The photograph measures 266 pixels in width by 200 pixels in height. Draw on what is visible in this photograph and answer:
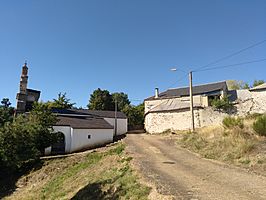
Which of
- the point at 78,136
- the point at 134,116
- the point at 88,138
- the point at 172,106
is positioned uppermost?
the point at 172,106

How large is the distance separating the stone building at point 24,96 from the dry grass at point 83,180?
11829mm

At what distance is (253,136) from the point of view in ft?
46.1

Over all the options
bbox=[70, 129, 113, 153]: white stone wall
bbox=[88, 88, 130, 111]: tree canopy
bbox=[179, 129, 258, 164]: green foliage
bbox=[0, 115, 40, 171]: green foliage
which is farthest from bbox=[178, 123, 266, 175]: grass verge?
bbox=[88, 88, 130, 111]: tree canopy

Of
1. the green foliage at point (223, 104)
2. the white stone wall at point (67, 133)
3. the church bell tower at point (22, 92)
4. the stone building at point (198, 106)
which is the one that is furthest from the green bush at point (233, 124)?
the church bell tower at point (22, 92)

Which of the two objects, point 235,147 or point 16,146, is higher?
point 235,147

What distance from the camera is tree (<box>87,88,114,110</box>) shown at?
5347cm

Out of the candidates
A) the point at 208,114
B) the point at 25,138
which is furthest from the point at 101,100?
the point at 25,138

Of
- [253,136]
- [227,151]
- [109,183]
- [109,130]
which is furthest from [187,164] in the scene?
[109,130]

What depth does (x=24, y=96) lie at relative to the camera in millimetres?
29891

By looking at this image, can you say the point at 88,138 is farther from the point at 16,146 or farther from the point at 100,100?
the point at 100,100

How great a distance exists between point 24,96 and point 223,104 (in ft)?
86.1

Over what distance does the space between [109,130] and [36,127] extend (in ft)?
30.4

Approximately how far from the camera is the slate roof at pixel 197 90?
36109 millimetres

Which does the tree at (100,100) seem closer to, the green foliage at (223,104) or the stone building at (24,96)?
the stone building at (24,96)
